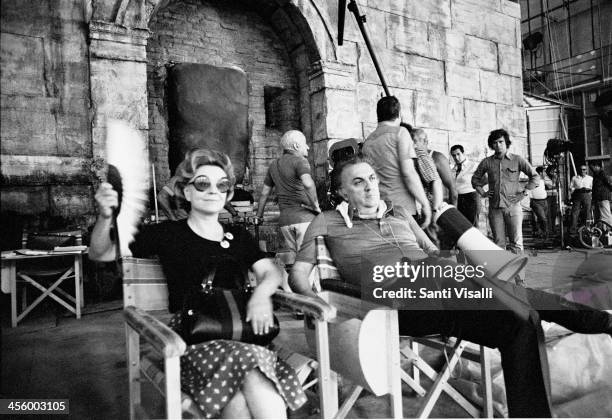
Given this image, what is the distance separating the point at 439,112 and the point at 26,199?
5718 mm

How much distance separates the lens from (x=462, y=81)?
7227 mm

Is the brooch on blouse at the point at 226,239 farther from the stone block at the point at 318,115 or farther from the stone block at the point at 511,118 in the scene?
the stone block at the point at 511,118

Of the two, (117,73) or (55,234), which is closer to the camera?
(55,234)

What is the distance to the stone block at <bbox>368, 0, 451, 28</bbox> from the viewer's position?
635 centimetres

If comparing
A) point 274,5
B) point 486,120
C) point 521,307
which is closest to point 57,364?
point 521,307

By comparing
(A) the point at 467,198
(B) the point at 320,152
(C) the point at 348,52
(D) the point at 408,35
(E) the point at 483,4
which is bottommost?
(A) the point at 467,198

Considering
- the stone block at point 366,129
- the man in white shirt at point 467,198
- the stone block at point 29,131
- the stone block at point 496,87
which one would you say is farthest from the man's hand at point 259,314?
the stone block at point 496,87

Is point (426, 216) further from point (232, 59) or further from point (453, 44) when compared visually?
point (453, 44)

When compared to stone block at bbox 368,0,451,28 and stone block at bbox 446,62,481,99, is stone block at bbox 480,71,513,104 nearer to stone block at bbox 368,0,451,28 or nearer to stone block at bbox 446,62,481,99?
stone block at bbox 446,62,481,99

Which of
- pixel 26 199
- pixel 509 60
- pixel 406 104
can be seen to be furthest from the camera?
pixel 509 60

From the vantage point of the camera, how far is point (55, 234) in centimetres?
370

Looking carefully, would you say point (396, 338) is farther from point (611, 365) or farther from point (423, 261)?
point (611, 365)

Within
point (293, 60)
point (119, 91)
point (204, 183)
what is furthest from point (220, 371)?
point (293, 60)

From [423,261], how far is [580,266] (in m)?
0.72
